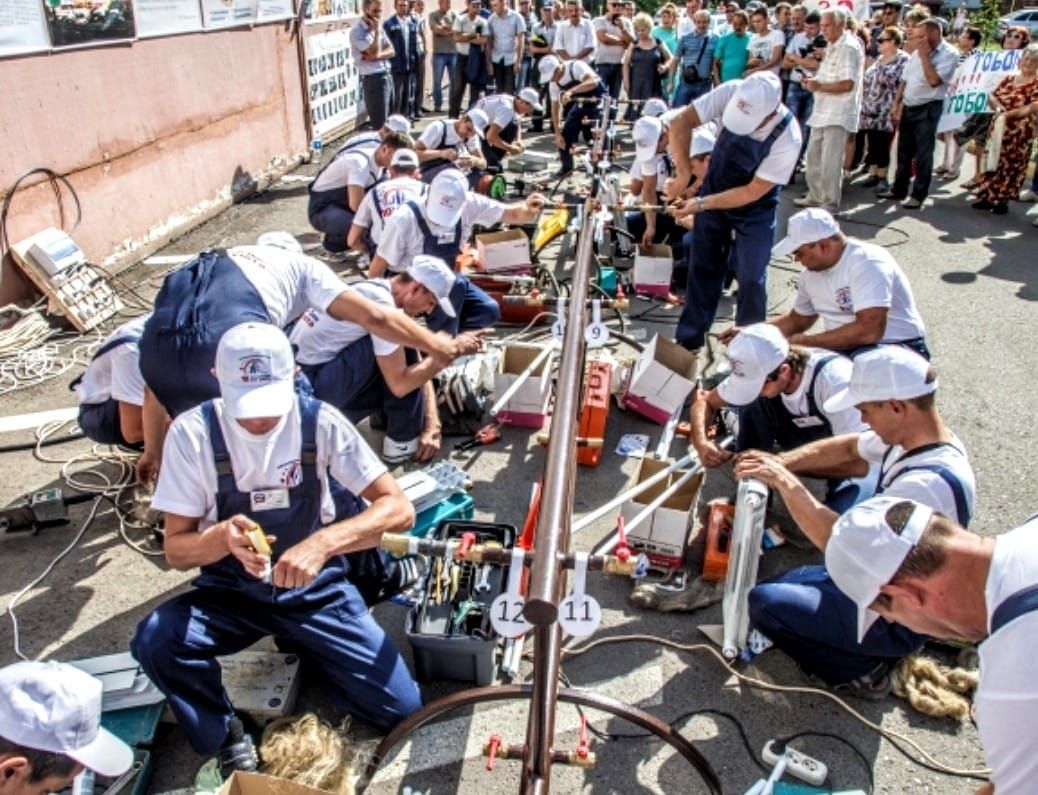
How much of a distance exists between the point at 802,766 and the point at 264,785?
2.03 metres

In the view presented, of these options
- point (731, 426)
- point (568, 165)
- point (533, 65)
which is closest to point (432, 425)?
point (731, 426)

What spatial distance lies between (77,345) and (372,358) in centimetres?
330

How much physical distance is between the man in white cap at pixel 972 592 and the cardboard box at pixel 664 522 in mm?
1874

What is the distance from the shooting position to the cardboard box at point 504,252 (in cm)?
752

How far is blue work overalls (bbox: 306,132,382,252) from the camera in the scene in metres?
A: 8.21

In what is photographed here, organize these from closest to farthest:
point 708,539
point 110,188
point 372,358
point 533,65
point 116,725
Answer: point 116,725
point 708,539
point 372,358
point 110,188
point 533,65

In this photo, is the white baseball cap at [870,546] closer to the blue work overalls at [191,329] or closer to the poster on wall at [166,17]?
the blue work overalls at [191,329]

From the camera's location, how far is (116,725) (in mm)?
3248

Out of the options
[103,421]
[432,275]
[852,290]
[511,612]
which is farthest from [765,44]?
[511,612]

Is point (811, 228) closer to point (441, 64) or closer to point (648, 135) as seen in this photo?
point (648, 135)

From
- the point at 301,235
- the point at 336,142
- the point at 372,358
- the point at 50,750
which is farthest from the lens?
the point at 336,142

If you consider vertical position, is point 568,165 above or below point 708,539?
above

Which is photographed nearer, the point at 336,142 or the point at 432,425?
the point at 432,425

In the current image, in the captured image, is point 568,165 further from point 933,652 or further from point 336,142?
point 933,652
